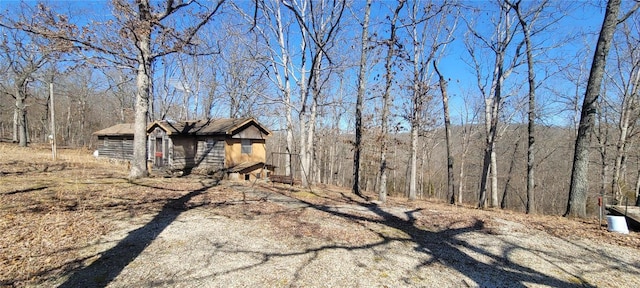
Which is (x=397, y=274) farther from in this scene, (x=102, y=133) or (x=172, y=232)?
(x=102, y=133)

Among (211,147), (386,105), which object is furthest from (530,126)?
(211,147)

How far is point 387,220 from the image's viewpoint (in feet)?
23.9

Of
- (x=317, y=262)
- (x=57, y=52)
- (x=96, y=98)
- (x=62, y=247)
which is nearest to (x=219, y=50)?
(x=57, y=52)

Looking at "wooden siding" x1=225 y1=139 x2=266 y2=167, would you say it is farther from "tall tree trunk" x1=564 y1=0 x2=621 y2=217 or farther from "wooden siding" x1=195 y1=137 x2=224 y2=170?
"tall tree trunk" x1=564 y1=0 x2=621 y2=217

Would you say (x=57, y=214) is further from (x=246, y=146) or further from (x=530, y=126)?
(x=530, y=126)

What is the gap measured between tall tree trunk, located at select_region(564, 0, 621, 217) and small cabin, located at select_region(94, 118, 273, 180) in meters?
12.9

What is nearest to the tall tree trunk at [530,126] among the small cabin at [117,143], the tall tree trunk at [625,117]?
the tall tree trunk at [625,117]

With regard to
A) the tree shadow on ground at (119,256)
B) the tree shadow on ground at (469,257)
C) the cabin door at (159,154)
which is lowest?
the tree shadow on ground at (469,257)

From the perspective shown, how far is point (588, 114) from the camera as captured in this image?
8078 millimetres

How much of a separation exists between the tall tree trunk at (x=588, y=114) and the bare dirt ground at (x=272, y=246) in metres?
0.76

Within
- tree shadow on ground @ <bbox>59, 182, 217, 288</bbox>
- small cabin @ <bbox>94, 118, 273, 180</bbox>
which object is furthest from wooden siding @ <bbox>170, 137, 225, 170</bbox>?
tree shadow on ground @ <bbox>59, 182, 217, 288</bbox>

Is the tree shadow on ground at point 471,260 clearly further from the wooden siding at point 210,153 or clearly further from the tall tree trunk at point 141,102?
the wooden siding at point 210,153

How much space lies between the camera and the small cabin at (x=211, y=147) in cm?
1520

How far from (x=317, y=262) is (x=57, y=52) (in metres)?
10.7
